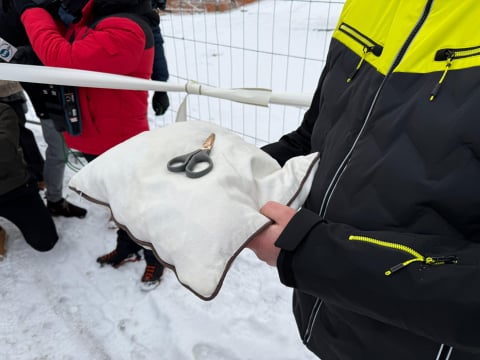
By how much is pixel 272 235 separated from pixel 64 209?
8.11 ft

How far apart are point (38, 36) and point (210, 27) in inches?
241

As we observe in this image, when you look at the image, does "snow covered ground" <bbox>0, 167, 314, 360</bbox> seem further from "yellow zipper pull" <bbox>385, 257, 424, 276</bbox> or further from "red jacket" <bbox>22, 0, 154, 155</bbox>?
"yellow zipper pull" <bbox>385, 257, 424, 276</bbox>

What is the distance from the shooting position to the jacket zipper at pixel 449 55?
57 cm

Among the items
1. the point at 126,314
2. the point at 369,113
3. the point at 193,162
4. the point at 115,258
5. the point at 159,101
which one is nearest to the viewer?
the point at 369,113

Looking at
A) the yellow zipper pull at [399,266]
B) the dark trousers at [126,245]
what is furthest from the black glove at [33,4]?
the yellow zipper pull at [399,266]

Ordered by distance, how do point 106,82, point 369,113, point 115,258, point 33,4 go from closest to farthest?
point 369,113 → point 106,82 → point 33,4 → point 115,258

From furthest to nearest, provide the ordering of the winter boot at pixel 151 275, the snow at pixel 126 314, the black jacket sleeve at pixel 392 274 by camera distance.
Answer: the winter boot at pixel 151 275 < the snow at pixel 126 314 < the black jacket sleeve at pixel 392 274

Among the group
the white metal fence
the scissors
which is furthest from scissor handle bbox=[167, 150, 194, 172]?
the white metal fence

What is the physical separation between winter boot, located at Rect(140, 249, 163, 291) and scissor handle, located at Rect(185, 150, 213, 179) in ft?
4.91

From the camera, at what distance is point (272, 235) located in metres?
0.73

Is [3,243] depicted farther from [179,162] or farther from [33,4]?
[179,162]

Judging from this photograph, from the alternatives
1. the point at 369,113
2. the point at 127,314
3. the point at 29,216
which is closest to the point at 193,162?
the point at 369,113

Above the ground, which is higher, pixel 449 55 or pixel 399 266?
pixel 449 55

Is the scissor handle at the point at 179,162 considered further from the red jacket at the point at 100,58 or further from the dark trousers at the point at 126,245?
the dark trousers at the point at 126,245
